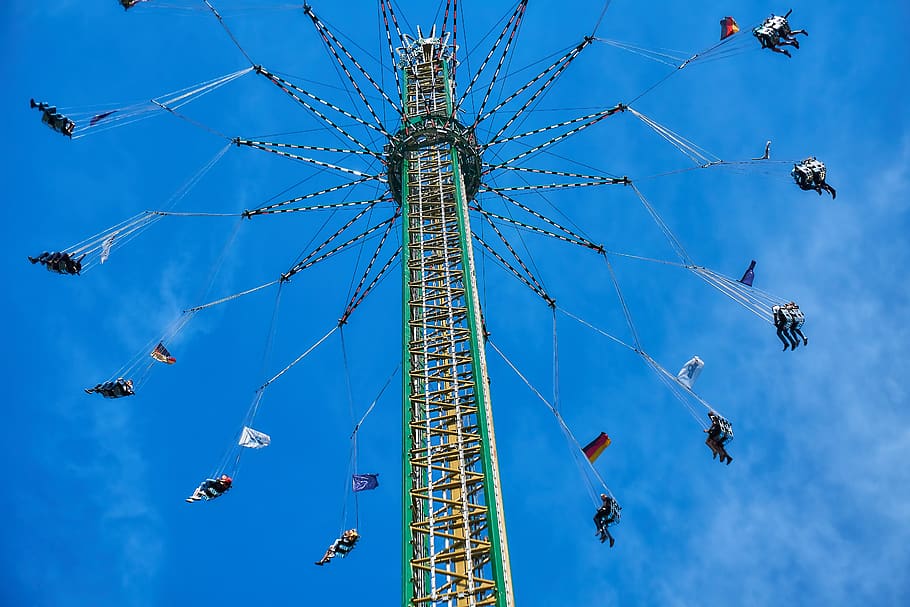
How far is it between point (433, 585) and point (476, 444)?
4.36 m

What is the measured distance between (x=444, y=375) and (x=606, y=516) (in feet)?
23.3

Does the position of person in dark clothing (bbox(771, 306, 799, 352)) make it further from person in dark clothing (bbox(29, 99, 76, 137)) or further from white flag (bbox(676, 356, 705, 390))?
person in dark clothing (bbox(29, 99, 76, 137))

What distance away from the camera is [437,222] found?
32.7 meters

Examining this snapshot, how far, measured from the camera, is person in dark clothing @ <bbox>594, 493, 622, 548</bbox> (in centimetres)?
2892

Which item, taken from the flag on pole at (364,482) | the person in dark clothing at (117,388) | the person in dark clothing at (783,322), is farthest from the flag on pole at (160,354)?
the person in dark clothing at (783,322)

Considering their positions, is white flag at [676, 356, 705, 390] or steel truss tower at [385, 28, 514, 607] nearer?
steel truss tower at [385, 28, 514, 607]

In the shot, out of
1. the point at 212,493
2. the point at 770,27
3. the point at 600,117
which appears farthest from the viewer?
the point at 600,117

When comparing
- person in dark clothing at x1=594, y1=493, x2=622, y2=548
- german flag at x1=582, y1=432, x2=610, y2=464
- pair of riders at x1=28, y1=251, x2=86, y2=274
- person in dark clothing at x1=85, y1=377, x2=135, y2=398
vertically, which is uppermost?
pair of riders at x1=28, y1=251, x2=86, y2=274

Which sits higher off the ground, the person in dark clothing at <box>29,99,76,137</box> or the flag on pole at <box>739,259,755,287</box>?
the person in dark clothing at <box>29,99,76,137</box>

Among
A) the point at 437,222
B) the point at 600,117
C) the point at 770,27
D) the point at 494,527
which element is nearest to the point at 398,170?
the point at 437,222

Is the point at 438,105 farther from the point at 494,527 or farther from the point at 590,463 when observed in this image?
the point at 494,527

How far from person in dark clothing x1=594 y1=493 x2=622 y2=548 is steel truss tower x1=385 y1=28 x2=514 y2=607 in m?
5.89

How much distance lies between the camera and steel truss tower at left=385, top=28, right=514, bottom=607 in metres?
23.0

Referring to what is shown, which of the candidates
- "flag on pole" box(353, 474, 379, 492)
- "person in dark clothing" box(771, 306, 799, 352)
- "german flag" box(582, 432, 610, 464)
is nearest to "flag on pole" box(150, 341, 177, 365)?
"flag on pole" box(353, 474, 379, 492)
